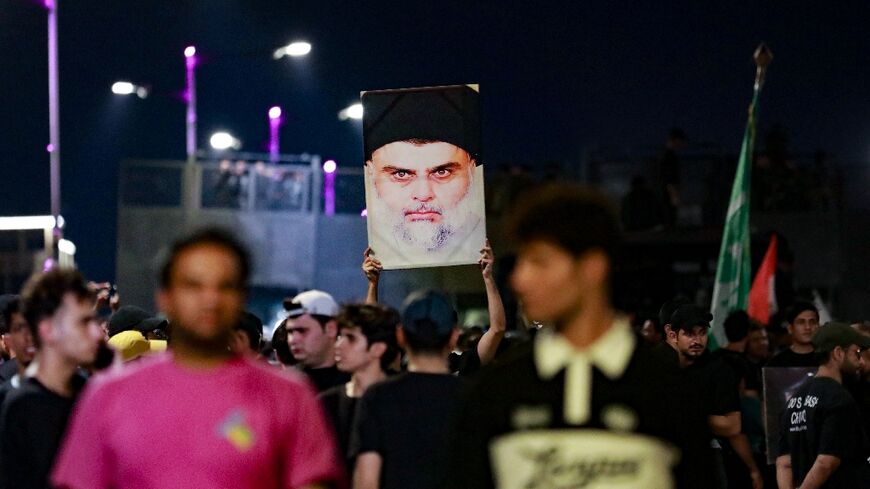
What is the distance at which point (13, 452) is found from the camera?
561 cm

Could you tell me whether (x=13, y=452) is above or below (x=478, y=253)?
below

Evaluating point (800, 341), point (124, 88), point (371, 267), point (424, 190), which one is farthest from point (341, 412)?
point (124, 88)

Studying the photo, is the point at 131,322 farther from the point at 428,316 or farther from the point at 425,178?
the point at 428,316

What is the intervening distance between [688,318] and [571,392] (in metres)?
6.33

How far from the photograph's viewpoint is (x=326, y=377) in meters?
8.15

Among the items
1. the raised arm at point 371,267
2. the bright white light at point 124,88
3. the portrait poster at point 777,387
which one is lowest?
the portrait poster at point 777,387

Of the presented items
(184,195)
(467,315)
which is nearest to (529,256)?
(467,315)

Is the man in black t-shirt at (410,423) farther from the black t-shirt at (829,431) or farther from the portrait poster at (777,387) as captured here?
the portrait poster at (777,387)

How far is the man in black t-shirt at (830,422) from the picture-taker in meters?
9.38

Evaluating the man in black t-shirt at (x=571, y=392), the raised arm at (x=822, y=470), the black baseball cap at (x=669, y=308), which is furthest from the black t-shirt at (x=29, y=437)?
the black baseball cap at (x=669, y=308)

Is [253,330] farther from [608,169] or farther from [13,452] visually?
[608,169]

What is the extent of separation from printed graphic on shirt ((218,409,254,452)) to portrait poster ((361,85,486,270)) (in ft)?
15.8

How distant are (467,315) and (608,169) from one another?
4099 millimetres

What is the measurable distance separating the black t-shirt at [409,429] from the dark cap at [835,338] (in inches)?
148
